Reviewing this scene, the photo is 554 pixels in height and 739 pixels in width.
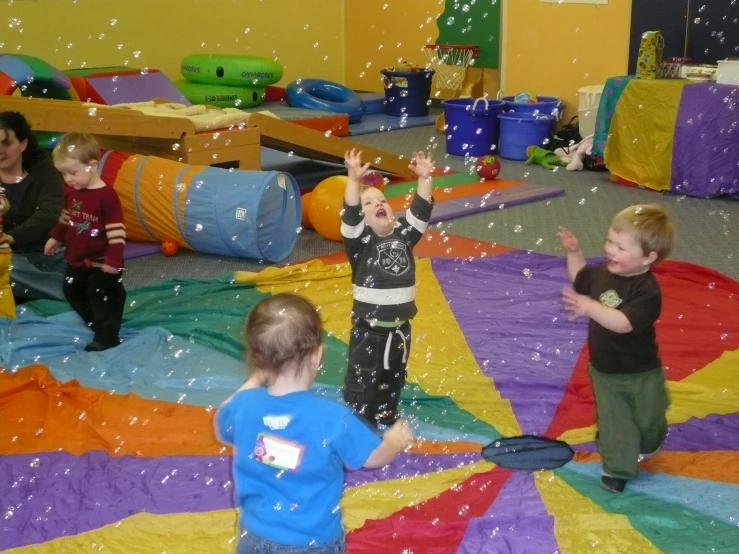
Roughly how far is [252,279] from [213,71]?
5325 mm

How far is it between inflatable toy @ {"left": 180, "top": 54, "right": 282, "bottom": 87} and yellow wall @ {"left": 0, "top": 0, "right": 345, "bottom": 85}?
506 millimetres

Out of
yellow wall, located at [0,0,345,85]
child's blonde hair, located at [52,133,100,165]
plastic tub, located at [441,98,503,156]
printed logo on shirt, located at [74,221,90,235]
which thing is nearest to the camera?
child's blonde hair, located at [52,133,100,165]

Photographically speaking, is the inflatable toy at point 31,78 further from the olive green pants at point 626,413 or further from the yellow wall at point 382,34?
the olive green pants at point 626,413

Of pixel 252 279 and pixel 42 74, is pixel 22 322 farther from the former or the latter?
pixel 42 74

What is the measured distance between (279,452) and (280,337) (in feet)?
0.63

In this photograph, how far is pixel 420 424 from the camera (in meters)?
2.74

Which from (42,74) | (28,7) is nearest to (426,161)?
(42,74)

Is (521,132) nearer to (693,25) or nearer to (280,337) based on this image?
(693,25)

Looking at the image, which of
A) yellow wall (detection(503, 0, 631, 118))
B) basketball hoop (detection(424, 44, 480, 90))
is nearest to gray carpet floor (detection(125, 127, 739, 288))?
yellow wall (detection(503, 0, 631, 118))

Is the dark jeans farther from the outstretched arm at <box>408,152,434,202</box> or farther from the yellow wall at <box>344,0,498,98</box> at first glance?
the yellow wall at <box>344,0,498,98</box>

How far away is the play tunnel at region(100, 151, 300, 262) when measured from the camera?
4.47 m

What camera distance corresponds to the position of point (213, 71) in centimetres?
884

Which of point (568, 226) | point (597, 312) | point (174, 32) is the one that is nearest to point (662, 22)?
point (568, 226)

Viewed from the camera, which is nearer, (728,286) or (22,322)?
(22,322)
